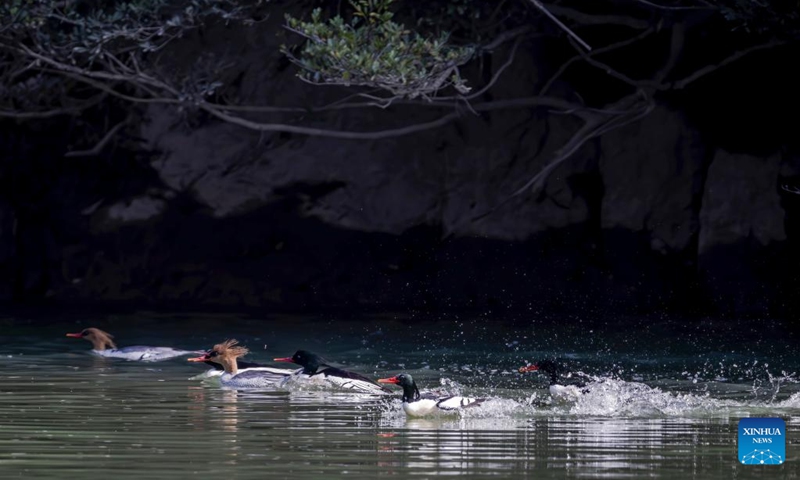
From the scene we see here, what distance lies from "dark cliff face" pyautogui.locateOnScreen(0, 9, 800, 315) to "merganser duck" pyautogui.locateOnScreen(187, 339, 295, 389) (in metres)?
8.01

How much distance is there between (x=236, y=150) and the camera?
25.0 m

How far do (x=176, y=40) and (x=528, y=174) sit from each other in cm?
554

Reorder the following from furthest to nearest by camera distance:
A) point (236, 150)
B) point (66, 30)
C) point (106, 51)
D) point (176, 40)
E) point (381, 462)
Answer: point (236, 150), point (176, 40), point (66, 30), point (106, 51), point (381, 462)

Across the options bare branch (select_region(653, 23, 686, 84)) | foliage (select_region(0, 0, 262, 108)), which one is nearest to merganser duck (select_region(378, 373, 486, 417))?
foliage (select_region(0, 0, 262, 108))

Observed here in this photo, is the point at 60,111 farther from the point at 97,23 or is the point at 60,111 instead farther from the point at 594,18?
the point at 594,18

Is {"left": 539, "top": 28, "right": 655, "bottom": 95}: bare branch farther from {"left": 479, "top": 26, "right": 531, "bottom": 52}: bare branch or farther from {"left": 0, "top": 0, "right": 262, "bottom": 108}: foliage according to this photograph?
{"left": 0, "top": 0, "right": 262, "bottom": 108}: foliage

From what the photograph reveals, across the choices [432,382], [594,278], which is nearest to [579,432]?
[432,382]

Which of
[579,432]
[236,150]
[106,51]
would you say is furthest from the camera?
[236,150]

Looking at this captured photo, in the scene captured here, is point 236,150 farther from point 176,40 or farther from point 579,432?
point 579,432

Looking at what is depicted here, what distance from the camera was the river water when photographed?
851 centimetres

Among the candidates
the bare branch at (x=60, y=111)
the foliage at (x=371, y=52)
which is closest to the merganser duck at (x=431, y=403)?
the foliage at (x=371, y=52)

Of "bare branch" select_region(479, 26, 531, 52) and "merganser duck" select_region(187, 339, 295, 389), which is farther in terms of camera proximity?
"bare branch" select_region(479, 26, 531, 52)

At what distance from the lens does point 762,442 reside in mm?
9102

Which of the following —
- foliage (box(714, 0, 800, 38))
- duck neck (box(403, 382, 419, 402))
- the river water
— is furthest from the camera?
foliage (box(714, 0, 800, 38))
